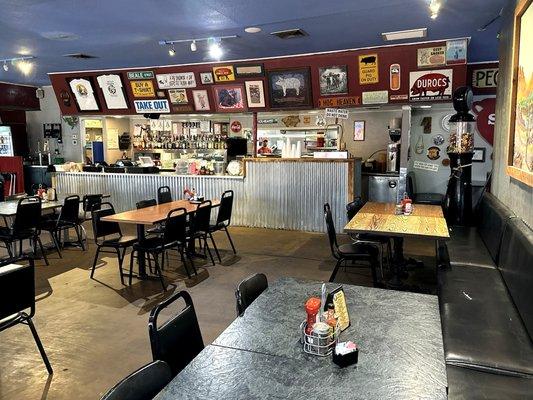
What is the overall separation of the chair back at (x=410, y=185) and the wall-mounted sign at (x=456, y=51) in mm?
2256

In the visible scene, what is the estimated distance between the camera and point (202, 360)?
1.57 m

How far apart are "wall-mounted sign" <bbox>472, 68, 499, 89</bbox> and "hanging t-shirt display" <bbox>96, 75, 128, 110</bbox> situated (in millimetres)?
6511

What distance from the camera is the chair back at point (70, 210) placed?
226 inches

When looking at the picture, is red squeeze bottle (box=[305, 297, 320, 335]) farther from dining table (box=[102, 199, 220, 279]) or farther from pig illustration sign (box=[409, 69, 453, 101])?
pig illustration sign (box=[409, 69, 453, 101])

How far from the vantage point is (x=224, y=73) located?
7035 millimetres

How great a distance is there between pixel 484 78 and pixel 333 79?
2.61 m

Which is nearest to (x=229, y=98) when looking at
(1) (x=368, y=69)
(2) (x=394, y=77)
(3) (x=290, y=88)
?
(3) (x=290, y=88)

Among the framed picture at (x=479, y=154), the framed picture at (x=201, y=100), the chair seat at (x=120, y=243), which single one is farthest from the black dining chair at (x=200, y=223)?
the framed picture at (x=479, y=154)

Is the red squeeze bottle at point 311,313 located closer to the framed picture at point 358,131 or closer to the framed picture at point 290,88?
the framed picture at point 290,88

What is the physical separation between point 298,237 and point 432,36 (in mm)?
3607

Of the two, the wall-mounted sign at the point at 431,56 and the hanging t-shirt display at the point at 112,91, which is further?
the hanging t-shirt display at the point at 112,91

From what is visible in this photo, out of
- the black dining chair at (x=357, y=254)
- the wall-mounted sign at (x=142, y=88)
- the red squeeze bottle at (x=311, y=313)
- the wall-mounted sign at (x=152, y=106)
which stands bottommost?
the black dining chair at (x=357, y=254)

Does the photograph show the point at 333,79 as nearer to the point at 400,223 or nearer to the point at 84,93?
the point at 400,223

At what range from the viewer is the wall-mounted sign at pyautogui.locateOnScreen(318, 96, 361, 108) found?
6494mm
